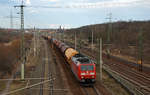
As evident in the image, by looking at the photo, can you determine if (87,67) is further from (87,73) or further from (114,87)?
(114,87)

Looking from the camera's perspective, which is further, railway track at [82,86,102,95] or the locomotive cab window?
the locomotive cab window

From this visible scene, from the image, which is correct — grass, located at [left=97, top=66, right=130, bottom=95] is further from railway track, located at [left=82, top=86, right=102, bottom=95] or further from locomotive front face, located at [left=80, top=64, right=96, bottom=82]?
locomotive front face, located at [left=80, top=64, right=96, bottom=82]

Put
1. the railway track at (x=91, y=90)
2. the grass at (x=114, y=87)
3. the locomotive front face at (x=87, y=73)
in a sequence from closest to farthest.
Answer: the railway track at (x=91, y=90), the grass at (x=114, y=87), the locomotive front face at (x=87, y=73)

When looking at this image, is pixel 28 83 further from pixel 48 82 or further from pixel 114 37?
pixel 114 37

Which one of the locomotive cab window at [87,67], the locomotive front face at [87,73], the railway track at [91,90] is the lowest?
the railway track at [91,90]

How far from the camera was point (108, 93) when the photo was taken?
2008 cm

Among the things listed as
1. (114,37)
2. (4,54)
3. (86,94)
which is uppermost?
(114,37)

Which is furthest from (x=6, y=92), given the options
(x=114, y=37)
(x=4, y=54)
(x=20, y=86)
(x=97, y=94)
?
(x=114, y=37)

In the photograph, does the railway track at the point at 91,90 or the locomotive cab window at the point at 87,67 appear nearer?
the railway track at the point at 91,90

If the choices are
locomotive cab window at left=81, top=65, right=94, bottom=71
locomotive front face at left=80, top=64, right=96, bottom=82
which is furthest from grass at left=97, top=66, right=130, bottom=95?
locomotive cab window at left=81, top=65, right=94, bottom=71

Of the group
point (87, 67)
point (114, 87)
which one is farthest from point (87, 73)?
point (114, 87)

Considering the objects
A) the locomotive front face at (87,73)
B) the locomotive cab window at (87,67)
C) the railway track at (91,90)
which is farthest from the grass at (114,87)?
the locomotive cab window at (87,67)

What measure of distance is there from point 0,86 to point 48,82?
571 centimetres

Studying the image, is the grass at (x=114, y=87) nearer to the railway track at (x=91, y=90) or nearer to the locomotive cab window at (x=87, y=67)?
the railway track at (x=91, y=90)
